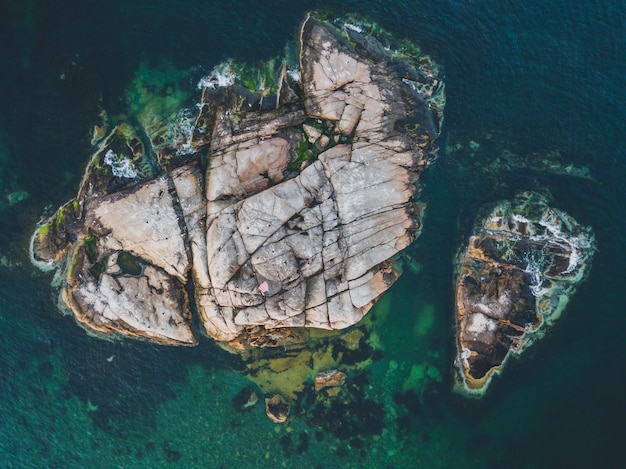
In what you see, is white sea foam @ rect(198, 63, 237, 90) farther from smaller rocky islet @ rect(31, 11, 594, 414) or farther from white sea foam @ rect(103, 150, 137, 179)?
white sea foam @ rect(103, 150, 137, 179)

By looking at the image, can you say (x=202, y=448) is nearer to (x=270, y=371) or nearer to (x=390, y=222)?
(x=270, y=371)

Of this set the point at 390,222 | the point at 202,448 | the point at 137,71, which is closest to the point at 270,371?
the point at 202,448

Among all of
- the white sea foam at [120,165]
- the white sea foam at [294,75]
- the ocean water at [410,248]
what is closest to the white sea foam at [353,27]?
the ocean water at [410,248]

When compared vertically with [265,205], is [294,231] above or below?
below

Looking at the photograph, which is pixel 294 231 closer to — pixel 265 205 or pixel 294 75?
pixel 265 205

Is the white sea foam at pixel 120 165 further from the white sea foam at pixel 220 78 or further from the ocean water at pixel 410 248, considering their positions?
the white sea foam at pixel 220 78

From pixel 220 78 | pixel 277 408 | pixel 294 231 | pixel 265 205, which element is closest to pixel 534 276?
pixel 294 231
